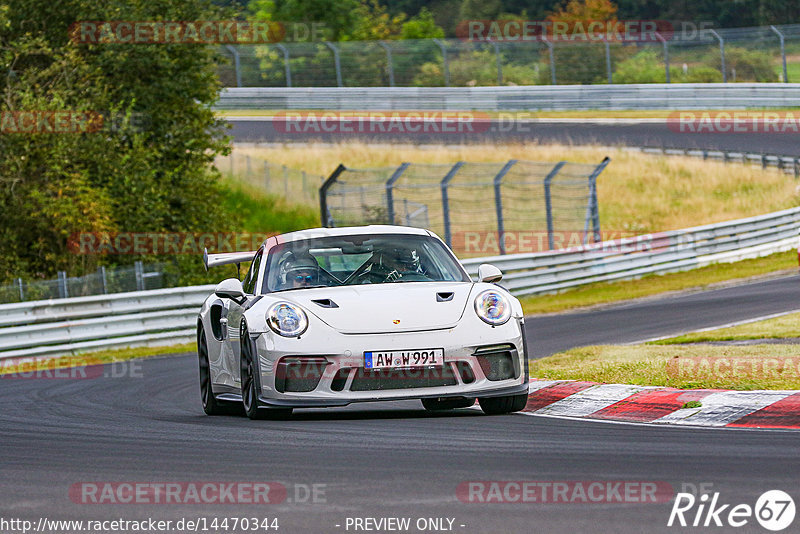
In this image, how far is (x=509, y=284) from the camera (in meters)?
25.0

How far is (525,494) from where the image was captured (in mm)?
5645

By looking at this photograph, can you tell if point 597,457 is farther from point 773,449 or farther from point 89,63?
point 89,63

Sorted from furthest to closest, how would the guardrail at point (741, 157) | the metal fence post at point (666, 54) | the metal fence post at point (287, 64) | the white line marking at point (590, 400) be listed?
1. the metal fence post at point (287, 64)
2. the metal fence post at point (666, 54)
3. the guardrail at point (741, 157)
4. the white line marking at point (590, 400)

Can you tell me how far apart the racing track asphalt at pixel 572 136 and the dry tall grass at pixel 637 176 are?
25.5 inches

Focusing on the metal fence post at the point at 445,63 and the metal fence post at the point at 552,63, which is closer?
the metal fence post at the point at 445,63

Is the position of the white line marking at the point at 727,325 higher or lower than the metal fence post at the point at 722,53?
lower

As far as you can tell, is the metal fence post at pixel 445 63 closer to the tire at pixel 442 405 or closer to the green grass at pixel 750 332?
the green grass at pixel 750 332

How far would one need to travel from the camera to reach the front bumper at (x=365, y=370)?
8.51 m

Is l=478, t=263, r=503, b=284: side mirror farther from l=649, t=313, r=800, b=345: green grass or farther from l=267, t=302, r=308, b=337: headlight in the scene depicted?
l=649, t=313, r=800, b=345: green grass

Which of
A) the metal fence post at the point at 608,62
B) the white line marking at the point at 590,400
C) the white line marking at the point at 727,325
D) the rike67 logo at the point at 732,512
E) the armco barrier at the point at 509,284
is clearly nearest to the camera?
the rike67 logo at the point at 732,512

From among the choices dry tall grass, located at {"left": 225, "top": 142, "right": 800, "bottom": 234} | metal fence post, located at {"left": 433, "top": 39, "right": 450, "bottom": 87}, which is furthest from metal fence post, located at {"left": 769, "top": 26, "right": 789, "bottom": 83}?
metal fence post, located at {"left": 433, "top": 39, "right": 450, "bottom": 87}

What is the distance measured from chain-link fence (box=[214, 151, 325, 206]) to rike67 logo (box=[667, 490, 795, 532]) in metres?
30.6

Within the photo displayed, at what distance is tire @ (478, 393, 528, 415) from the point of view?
8.99 metres

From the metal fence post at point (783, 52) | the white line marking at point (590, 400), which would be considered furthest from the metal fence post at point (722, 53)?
the white line marking at point (590, 400)
